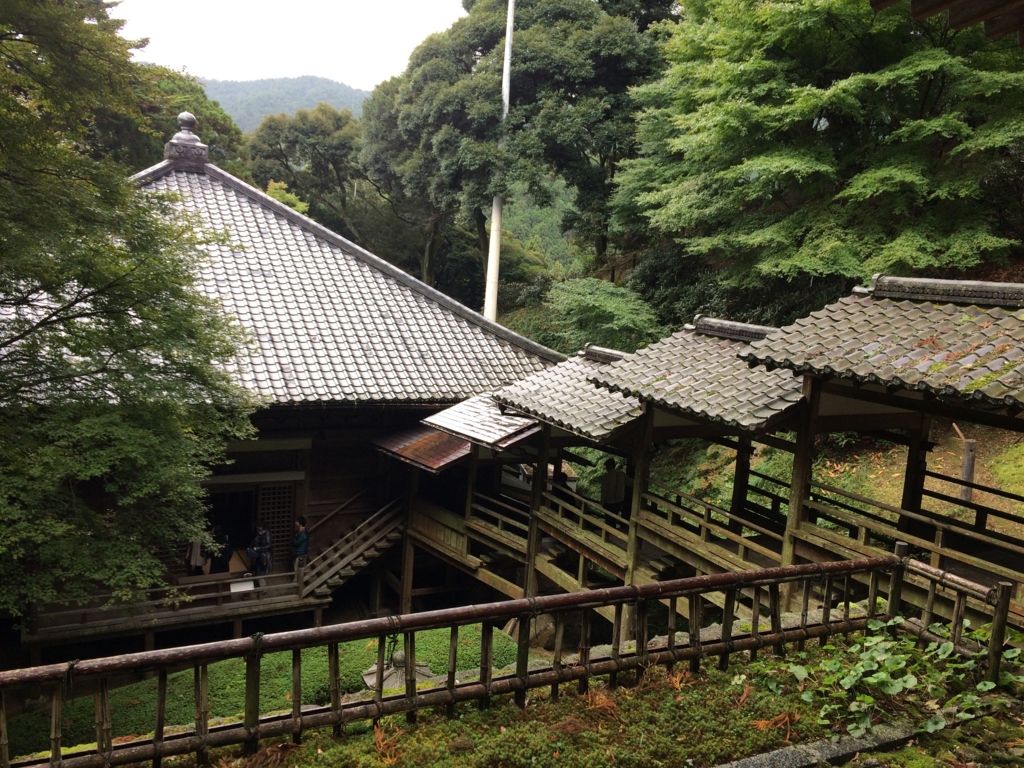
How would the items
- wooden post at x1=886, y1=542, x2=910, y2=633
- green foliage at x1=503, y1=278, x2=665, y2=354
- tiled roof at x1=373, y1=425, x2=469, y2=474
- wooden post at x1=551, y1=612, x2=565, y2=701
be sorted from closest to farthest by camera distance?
1. wooden post at x1=551, y1=612, x2=565, y2=701
2. wooden post at x1=886, y1=542, x2=910, y2=633
3. tiled roof at x1=373, y1=425, x2=469, y2=474
4. green foliage at x1=503, y1=278, x2=665, y2=354

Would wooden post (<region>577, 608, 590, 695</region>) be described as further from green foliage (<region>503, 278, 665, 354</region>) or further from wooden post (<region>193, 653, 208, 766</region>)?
green foliage (<region>503, 278, 665, 354</region>)

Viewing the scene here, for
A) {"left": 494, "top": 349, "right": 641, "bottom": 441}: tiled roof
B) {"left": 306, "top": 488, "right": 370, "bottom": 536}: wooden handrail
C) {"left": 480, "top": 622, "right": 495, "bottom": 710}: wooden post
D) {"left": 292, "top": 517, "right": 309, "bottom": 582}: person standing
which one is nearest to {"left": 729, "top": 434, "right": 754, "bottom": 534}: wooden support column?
{"left": 494, "top": 349, "right": 641, "bottom": 441}: tiled roof

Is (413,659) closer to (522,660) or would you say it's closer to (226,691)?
(522,660)

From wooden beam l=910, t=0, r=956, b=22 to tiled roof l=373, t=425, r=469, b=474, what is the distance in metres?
8.69

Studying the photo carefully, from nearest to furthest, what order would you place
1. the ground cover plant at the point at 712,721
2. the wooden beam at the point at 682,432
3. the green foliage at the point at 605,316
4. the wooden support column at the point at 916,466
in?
the ground cover plant at the point at 712,721
the wooden support column at the point at 916,466
the wooden beam at the point at 682,432
the green foliage at the point at 605,316

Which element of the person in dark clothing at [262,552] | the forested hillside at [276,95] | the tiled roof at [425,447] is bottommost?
the person in dark clothing at [262,552]

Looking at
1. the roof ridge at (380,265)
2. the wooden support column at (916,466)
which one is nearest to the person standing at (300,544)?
the roof ridge at (380,265)

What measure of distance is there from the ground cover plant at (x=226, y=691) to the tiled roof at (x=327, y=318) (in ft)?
14.2

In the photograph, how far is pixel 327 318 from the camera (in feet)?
45.1

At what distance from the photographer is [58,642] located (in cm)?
1015

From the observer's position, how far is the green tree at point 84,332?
6160 millimetres

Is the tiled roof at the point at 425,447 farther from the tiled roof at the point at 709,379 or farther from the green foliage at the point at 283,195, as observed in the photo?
the green foliage at the point at 283,195

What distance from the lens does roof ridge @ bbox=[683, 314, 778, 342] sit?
8101 millimetres

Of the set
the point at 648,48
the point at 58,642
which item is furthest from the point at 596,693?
the point at 648,48
